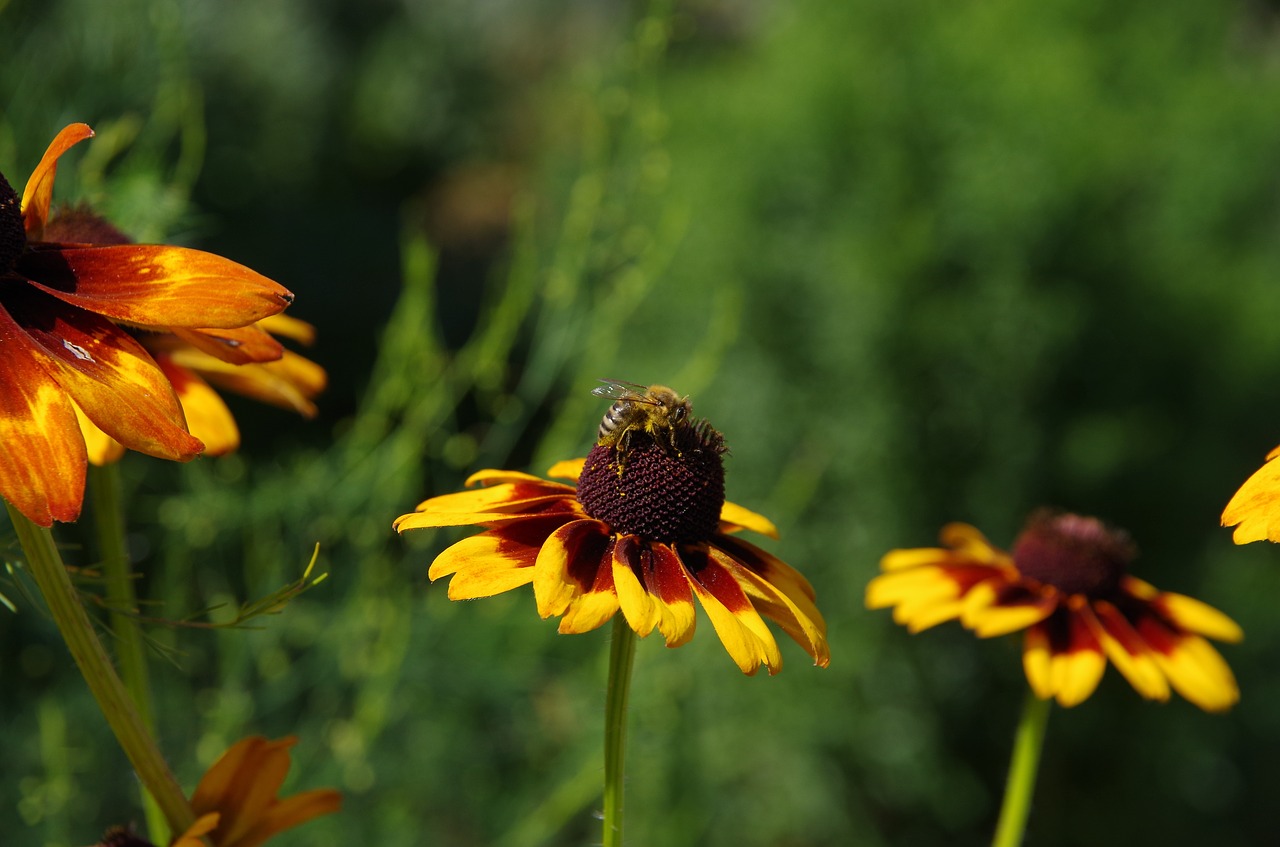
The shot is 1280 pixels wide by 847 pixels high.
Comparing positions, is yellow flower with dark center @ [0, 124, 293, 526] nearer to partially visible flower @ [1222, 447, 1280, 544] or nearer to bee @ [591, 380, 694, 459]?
bee @ [591, 380, 694, 459]

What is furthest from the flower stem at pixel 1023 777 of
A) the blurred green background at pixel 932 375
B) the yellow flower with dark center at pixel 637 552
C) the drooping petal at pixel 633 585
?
the blurred green background at pixel 932 375

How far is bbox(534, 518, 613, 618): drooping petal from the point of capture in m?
0.68

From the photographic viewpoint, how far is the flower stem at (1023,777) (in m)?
0.93

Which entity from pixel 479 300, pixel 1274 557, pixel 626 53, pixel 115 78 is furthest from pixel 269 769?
pixel 479 300

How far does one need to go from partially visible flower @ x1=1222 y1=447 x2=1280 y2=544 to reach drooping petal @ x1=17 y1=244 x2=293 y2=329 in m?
0.49

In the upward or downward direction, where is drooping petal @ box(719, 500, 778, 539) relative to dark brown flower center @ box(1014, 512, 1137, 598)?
downward

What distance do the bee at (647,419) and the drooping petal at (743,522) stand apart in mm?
67

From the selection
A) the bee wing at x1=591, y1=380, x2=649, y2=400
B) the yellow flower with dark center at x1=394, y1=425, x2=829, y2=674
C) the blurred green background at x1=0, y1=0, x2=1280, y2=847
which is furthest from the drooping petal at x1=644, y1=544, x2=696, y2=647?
the blurred green background at x1=0, y1=0, x2=1280, y2=847

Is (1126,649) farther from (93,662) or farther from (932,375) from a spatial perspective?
(932,375)

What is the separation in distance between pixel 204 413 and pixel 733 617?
436 mm

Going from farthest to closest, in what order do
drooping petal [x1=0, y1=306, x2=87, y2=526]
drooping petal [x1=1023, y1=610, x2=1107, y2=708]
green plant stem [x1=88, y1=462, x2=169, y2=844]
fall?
drooping petal [x1=1023, y1=610, x2=1107, y2=708] → green plant stem [x1=88, y1=462, x2=169, y2=844] → drooping petal [x1=0, y1=306, x2=87, y2=526]

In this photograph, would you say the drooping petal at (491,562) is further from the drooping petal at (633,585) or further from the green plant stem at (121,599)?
the green plant stem at (121,599)

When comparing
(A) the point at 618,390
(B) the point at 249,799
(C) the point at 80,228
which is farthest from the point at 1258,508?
(C) the point at 80,228

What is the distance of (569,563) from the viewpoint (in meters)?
0.73
